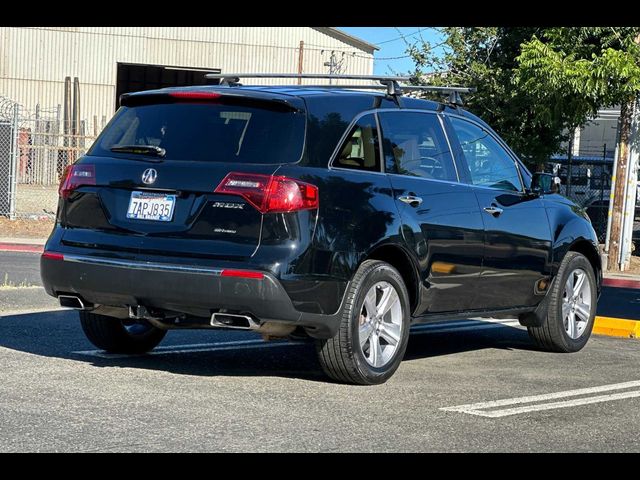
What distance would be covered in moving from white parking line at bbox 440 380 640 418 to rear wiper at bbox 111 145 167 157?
234 cm

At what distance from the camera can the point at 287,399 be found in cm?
693

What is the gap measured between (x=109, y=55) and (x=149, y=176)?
40.7 metres

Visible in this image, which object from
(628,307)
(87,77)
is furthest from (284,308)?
(87,77)

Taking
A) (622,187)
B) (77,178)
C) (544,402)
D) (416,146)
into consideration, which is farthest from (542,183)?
(622,187)

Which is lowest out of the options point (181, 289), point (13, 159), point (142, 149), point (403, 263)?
point (181, 289)

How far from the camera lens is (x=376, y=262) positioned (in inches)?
298

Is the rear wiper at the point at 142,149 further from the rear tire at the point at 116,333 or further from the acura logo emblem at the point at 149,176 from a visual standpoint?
the rear tire at the point at 116,333

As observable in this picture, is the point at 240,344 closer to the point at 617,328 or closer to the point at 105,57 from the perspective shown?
the point at 617,328

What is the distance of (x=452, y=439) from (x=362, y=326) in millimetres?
1618

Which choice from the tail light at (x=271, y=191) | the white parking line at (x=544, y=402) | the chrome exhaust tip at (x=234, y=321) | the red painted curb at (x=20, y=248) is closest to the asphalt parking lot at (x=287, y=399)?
the white parking line at (x=544, y=402)

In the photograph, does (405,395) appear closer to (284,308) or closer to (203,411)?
(284,308)

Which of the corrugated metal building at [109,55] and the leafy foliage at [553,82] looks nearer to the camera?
the leafy foliage at [553,82]

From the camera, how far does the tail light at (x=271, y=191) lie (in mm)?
7047

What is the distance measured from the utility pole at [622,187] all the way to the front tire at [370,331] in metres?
14.7
